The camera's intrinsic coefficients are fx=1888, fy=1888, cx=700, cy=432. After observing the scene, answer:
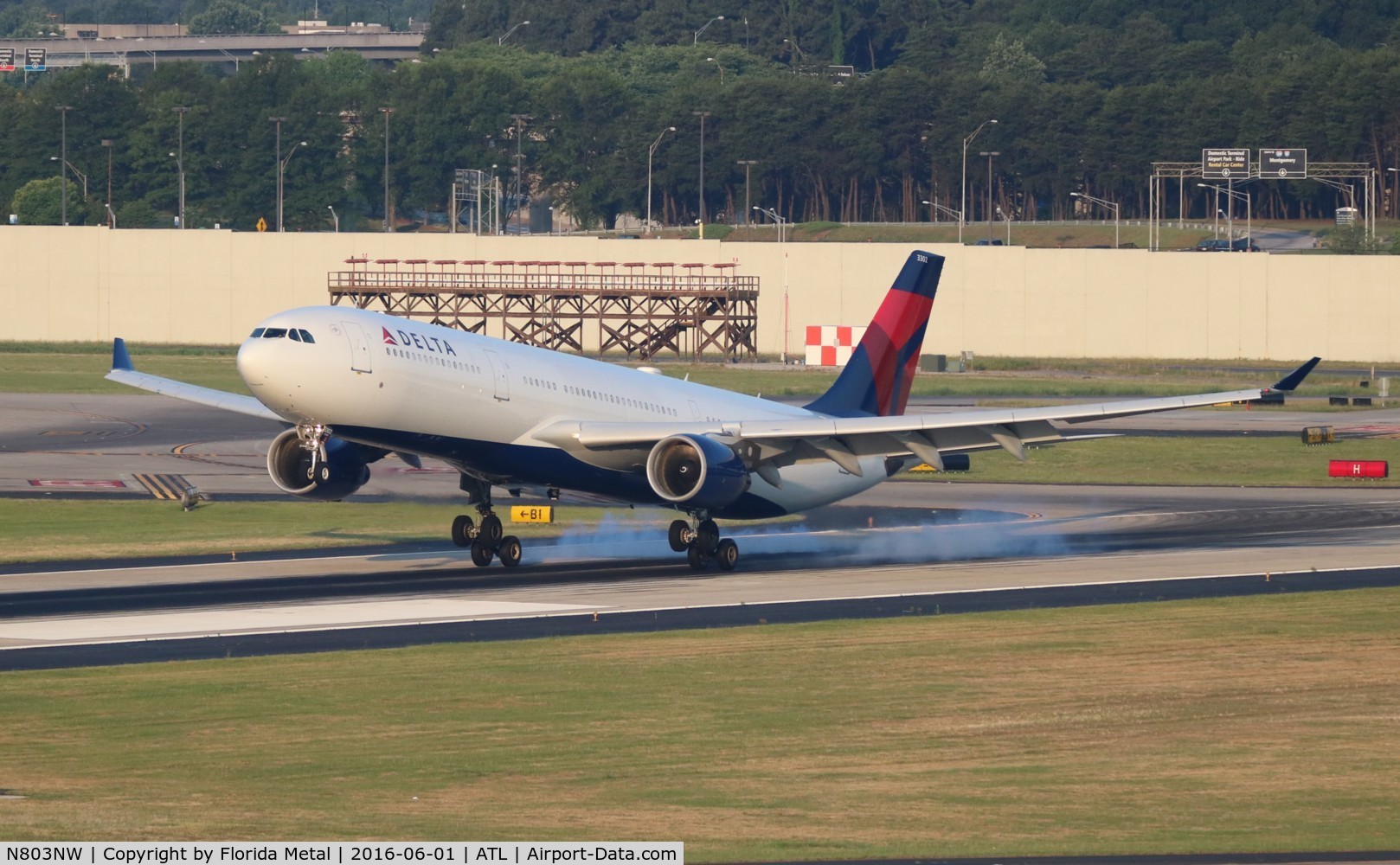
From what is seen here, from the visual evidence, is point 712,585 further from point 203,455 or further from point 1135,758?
point 203,455

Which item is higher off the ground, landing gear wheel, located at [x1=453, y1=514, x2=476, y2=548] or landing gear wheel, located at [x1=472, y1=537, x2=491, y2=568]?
landing gear wheel, located at [x1=453, y1=514, x2=476, y2=548]

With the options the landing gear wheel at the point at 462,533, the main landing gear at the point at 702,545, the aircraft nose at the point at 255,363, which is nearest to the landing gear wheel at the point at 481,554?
the landing gear wheel at the point at 462,533

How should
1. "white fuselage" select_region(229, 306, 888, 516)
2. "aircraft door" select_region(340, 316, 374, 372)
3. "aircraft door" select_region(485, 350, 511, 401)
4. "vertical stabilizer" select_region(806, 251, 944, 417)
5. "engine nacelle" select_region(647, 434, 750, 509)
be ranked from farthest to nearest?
"vertical stabilizer" select_region(806, 251, 944, 417)
"engine nacelle" select_region(647, 434, 750, 509)
"aircraft door" select_region(485, 350, 511, 401)
"aircraft door" select_region(340, 316, 374, 372)
"white fuselage" select_region(229, 306, 888, 516)

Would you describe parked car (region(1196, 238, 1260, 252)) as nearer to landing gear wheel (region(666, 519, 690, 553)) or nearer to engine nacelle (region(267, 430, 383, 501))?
landing gear wheel (region(666, 519, 690, 553))

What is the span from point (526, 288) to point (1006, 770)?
131089mm

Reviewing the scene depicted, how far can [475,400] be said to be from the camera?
4456cm

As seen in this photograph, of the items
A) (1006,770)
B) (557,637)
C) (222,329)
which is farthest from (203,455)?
(222,329)

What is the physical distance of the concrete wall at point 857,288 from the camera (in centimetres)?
14900

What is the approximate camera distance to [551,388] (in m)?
46.8

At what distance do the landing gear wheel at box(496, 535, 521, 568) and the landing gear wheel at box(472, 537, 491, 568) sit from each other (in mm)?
Result: 323

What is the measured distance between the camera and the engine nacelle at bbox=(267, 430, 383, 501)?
1745 inches

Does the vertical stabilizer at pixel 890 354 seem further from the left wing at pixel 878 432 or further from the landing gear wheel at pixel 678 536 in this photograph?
the landing gear wheel at pixel 678 536

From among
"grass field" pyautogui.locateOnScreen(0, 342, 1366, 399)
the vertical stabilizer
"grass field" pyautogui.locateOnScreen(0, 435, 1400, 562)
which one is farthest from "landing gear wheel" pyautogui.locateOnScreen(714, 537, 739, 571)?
"grass field" pyautogui.locateOnScreen(0, 342, 1366, 399)

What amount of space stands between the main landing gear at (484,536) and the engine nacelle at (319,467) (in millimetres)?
3112
